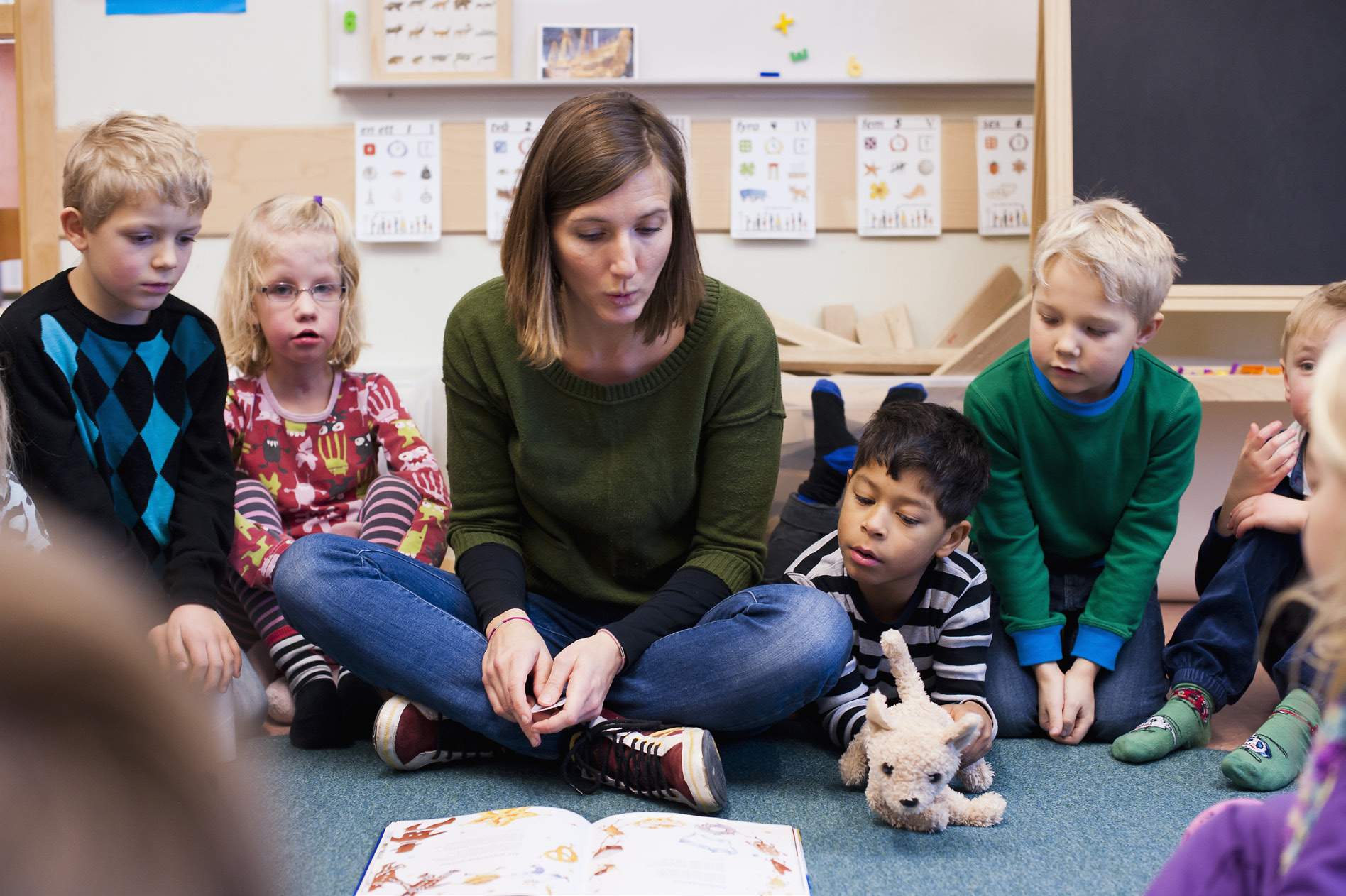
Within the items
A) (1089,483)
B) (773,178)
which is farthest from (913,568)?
(773,178)

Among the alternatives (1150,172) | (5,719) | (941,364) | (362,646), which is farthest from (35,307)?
(1150,172)

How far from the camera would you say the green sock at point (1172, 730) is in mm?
1151

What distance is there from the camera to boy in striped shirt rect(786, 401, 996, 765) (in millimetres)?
1113

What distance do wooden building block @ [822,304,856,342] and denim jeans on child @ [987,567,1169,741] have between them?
855mm

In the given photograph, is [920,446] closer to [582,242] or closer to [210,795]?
[582,242]

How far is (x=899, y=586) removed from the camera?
3.89 ft

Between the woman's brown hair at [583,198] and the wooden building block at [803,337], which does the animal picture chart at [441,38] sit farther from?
the woman's brown hair at [583,198]

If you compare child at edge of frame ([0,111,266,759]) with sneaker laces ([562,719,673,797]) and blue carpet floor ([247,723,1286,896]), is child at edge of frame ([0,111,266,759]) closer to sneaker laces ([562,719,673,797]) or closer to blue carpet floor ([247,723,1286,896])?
blue carpet floor ([247,723,1286,896])

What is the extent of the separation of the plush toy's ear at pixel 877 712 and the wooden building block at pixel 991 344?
3.12 feet

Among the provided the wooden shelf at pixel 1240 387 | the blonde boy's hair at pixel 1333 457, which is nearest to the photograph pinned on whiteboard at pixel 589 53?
the wooden shelf at pixel 1240 387

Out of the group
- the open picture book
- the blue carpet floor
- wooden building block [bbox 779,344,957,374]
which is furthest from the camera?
wooden building block [bbox 779,344,957,374]

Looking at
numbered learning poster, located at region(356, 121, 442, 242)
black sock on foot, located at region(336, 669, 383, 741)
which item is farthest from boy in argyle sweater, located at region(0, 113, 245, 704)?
numbered learning poster, located at region(356, 121, 442, 242)

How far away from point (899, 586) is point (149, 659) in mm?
1031

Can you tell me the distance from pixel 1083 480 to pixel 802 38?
1.14 meters
